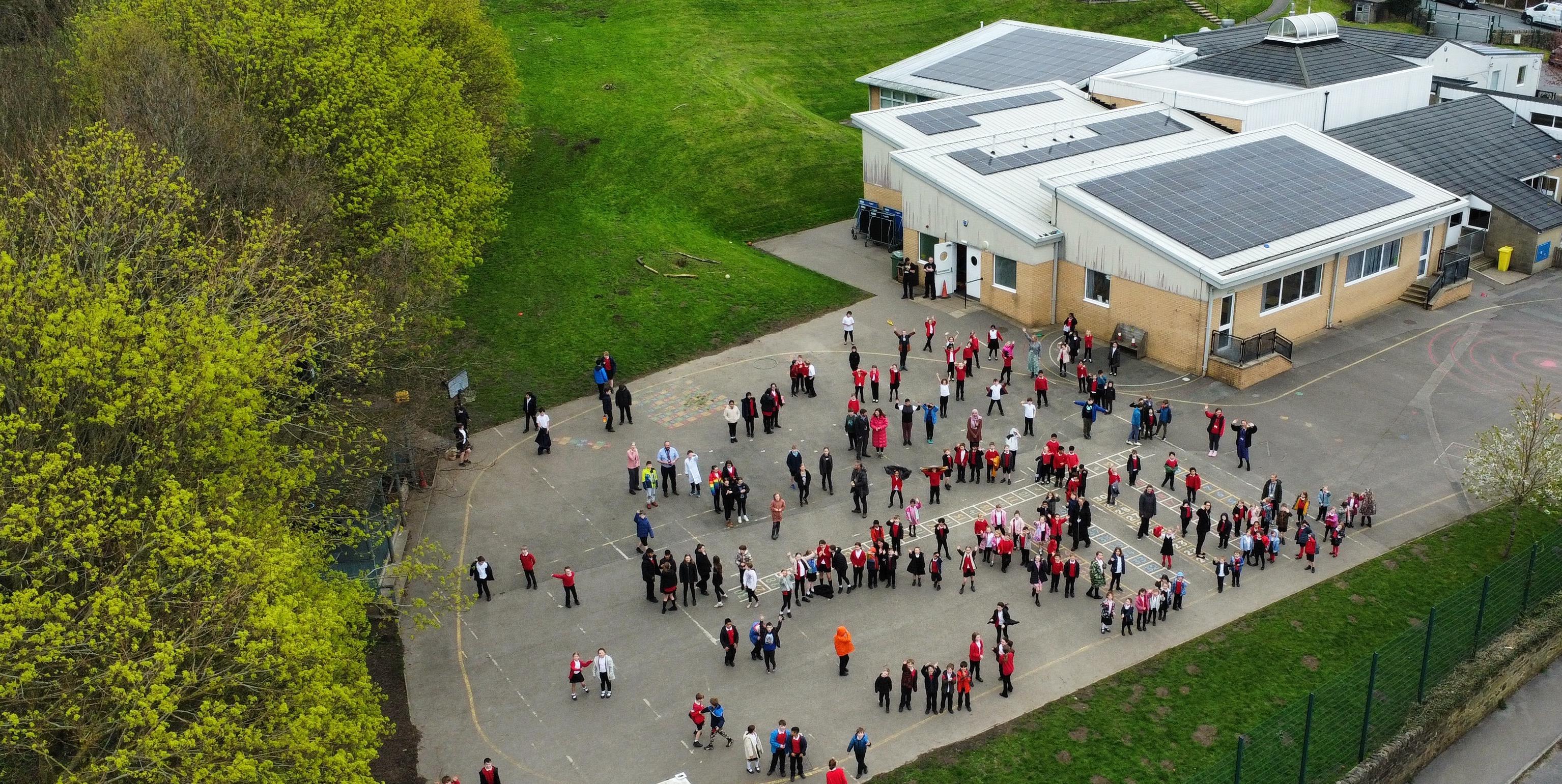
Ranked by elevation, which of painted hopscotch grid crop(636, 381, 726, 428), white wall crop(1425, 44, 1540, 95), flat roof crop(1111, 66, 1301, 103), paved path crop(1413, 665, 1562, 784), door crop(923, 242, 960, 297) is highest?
flat roof crop(1111, 66, 1301, 103)

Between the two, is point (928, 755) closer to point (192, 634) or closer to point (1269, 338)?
point (192, 634)

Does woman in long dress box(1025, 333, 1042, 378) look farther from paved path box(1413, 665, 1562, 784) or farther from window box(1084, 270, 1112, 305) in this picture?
paved path box(1413, 665, 1562, 784)

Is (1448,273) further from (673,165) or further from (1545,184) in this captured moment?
(673,165)

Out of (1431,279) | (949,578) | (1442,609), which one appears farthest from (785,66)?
(1442,609)

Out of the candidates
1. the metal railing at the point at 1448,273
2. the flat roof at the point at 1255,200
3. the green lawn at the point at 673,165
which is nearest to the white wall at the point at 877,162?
the green lawn at the point at 673,165

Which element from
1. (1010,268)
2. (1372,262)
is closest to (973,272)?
(1010,268)

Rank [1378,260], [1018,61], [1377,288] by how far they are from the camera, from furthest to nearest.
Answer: [1018,61]
[1377,288]
[1378,260]

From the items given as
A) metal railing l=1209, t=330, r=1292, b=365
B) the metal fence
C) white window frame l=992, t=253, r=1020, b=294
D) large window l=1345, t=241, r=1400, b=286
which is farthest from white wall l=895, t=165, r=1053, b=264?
the metal fence
